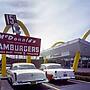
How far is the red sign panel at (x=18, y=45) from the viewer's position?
22594 millimetres

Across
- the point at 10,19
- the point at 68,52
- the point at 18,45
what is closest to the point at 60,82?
the point at 18,45

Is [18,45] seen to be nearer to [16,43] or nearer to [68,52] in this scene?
[16,43]

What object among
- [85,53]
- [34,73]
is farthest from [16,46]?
[85,53]

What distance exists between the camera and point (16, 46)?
2323 cm

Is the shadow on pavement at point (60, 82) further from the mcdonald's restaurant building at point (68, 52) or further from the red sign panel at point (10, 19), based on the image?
the mcdonald's restaurant building at point (68, 52)

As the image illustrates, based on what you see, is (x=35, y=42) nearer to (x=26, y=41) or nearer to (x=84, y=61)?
(x=26, y=41)

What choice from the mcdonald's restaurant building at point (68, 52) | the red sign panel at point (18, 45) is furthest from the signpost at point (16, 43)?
the mcdonald's restaurant building at point (68, 52)

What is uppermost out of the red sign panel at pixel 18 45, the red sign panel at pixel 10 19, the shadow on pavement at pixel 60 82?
the red sign panel at pixel 10 19

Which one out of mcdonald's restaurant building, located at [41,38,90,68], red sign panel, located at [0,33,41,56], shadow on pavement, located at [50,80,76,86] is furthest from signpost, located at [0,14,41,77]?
mcdonald's restaurant building, located at [41,38,90,68]

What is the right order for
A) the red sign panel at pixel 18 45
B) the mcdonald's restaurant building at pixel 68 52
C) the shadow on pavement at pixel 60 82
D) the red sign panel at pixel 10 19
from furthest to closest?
the mcdonald's restaurant building at pixel 68 52
the red sign panel at pixel 10 19
the red sign panel at pixel 18 45
the shadow on pavement at pixel 60 82

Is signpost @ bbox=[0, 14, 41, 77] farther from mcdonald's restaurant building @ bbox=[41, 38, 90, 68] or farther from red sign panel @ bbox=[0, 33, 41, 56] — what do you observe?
mcdonald's restaurant building @ bbox=[41, 38, 90, 68]

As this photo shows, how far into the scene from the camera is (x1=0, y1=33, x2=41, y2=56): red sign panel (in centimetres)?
2259

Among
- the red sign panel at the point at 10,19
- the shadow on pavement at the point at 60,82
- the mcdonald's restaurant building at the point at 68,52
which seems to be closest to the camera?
the shadow on pavement at the point at 60,82

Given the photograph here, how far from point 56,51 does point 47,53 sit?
20.4 feet
